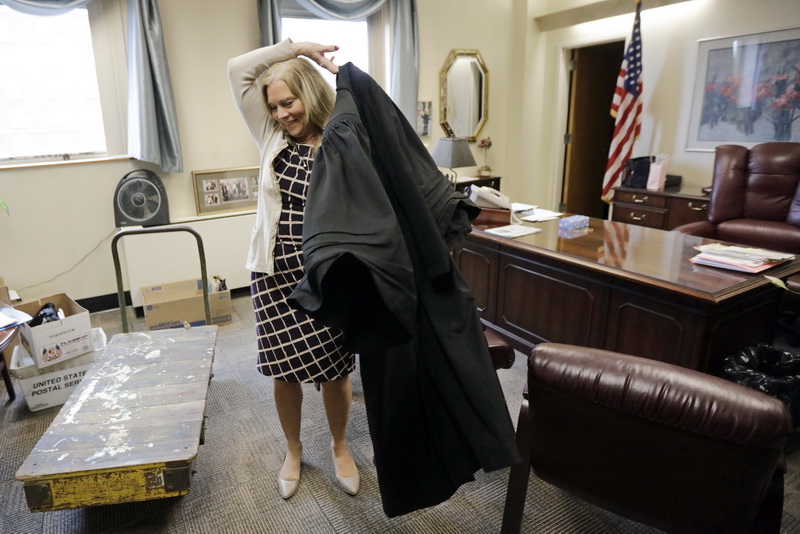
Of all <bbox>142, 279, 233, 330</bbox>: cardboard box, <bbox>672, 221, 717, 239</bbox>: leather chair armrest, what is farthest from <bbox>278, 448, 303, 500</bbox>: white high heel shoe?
<bbox>672, 221, 717, 239</bbox>: leather chair armrest

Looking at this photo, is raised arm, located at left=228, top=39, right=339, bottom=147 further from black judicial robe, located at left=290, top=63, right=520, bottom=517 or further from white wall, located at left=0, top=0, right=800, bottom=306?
white wall, located at left=0, top=0, right=800, bottom=306

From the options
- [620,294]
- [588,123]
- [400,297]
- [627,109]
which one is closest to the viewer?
[400,297]

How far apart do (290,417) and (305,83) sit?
3.84ft

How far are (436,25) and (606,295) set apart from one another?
11.4 feet

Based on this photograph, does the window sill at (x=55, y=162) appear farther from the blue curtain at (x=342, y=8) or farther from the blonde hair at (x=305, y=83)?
the blonde hair at (x=305, y=83)

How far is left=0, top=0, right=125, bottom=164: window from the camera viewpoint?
3.34m

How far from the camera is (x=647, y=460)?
123cm

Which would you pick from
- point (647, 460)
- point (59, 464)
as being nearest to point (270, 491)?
point (59, 464)

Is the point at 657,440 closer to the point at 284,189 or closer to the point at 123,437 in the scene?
the point at 284,189

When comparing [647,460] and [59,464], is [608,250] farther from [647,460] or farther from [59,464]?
[59,464]

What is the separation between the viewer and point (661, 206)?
4301 mm

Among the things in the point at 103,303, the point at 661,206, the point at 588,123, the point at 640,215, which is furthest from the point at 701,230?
the point at 103,303

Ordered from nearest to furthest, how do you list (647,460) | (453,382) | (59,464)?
(453,382), (647,460), (59,464)

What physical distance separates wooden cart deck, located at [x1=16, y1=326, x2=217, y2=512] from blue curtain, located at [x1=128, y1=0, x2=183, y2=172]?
1921 millimetres
